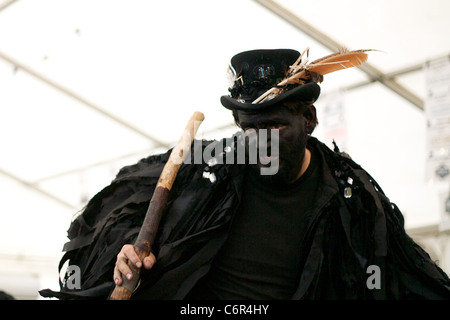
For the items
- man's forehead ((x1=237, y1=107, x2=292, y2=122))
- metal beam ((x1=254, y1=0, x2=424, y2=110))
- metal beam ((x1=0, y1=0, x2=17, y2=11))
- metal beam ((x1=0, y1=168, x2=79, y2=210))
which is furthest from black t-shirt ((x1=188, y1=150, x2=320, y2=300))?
metal beam ((x1=0, y1=168, x2=79, y2=210))

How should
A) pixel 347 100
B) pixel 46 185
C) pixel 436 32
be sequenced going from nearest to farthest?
pixel 436 32 → pixel 347 100 → pixel 46 185

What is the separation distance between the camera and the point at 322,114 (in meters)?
4.25

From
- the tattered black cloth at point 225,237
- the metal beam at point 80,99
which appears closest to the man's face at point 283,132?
the tattered black cloth at point 225,237

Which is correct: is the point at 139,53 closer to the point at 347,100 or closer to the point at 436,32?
the point at 347,100

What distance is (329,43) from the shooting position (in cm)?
380

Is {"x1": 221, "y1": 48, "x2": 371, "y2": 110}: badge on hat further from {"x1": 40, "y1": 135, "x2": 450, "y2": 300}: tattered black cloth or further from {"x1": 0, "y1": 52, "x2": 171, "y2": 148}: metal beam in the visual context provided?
{"x1": 0, "y1": 52, "x2": 171, "y2": 148}: metal beam

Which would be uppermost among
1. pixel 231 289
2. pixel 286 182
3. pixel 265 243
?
pixel 286 182

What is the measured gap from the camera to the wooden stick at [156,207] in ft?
6.16

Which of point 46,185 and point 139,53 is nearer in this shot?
point 139,53

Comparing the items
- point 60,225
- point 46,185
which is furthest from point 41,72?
point 60,225

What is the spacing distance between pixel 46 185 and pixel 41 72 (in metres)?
2.15

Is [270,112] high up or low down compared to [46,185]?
down

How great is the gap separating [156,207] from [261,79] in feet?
1.99

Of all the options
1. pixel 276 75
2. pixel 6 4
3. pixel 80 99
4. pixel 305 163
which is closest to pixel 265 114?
pixel 276 75
